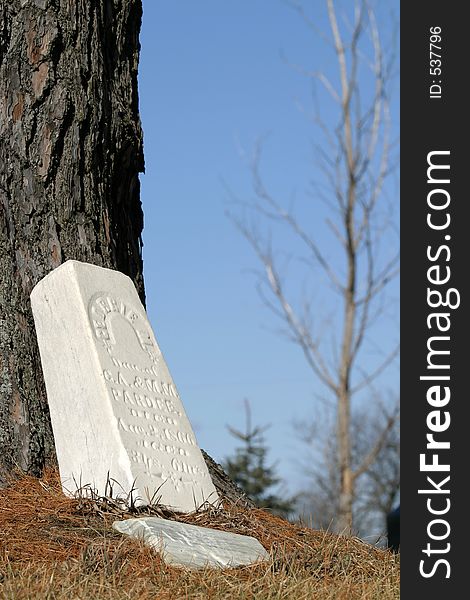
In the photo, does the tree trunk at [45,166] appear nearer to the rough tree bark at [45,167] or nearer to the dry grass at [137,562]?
the rough tree bark at [45,167]

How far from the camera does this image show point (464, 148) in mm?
4051

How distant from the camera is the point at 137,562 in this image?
315 centimetres

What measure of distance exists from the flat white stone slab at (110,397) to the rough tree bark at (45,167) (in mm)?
187

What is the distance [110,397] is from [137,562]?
86 cm

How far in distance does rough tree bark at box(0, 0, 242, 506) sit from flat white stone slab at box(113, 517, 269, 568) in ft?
2.86

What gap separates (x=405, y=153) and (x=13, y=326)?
6.29ft

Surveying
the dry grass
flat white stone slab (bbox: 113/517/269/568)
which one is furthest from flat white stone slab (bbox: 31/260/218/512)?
flat white stone slab (bbox: 113/517/269/568)

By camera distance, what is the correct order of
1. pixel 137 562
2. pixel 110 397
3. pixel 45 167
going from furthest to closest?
pixel 45 167, pixel 110 397, pixel 137 562

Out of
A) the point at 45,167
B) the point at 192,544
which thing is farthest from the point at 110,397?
the point at 45,167

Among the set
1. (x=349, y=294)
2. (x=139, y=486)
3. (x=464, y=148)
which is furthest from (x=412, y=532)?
(x=349, y=294)

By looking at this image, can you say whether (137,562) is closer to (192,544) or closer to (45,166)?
(192,544)

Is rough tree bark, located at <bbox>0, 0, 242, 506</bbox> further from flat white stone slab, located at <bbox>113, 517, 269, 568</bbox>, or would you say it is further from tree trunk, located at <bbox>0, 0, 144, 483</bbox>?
flat white stone slab, located at <bbox>113, 517, 269, 568</bbox>

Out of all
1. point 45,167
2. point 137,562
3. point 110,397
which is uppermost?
point 45,167

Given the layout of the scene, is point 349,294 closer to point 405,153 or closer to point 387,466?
point 405,153
